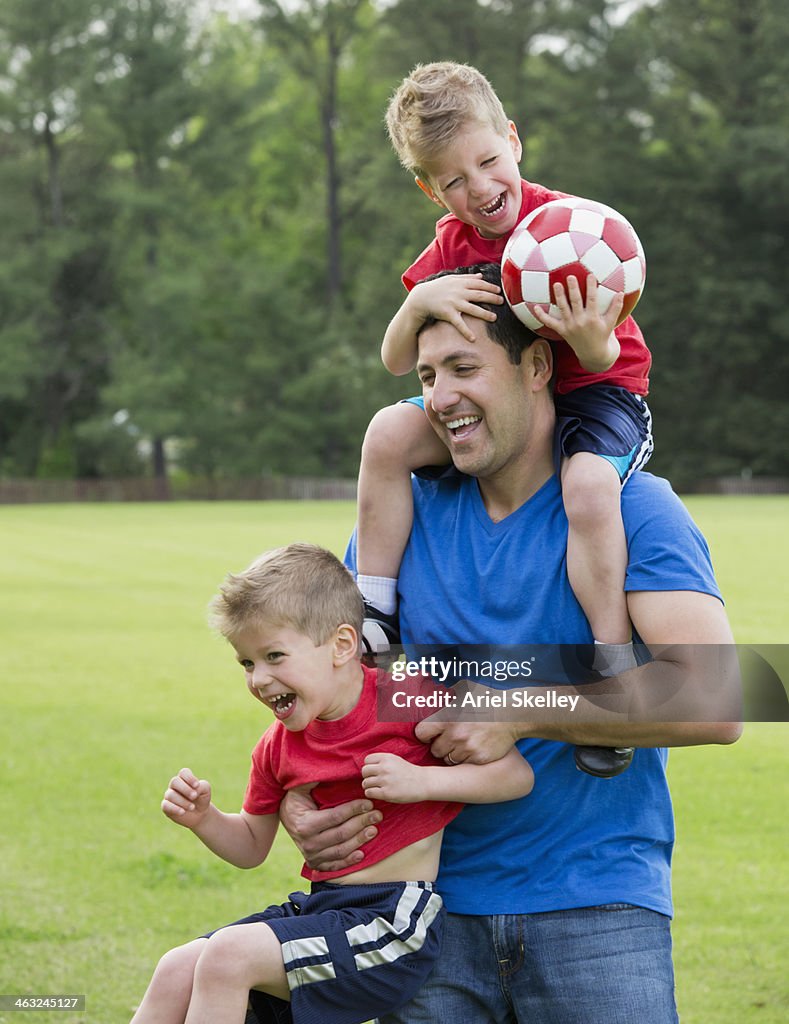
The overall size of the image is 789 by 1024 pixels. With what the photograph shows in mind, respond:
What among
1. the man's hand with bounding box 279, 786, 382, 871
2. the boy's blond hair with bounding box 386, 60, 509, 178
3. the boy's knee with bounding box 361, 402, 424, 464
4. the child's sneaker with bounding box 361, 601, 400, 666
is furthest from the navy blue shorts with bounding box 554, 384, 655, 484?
the boy's blond hair with bounding box 386, 60, 509, 178

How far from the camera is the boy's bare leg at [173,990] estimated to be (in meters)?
2.95

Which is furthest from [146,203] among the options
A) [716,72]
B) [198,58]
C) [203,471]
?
[716,72]

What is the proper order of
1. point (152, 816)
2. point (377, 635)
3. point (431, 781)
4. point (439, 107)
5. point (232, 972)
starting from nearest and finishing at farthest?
point (232, 972) → point (431, 781) → point (377, 635) → point (439, 107) → point (152, 816)

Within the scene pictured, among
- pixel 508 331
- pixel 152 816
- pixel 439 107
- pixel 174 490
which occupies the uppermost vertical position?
pixel 439 107

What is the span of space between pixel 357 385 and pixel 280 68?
50.2 ft

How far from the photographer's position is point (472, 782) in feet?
9.81

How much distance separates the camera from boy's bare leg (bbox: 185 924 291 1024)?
9.46ft

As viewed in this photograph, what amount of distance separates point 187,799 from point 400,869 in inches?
19.5

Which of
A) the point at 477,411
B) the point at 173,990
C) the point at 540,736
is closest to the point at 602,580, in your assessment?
the point at 540,736

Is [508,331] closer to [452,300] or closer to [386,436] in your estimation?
[452,300]

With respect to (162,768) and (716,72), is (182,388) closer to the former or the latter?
(716,72)

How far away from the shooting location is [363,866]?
3.06m

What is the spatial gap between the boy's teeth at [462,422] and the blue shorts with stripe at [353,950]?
1006mm

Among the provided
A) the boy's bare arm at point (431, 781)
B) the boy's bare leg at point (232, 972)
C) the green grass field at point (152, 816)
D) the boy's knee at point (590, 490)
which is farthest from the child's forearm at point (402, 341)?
the green grass field at point (152, 816)
